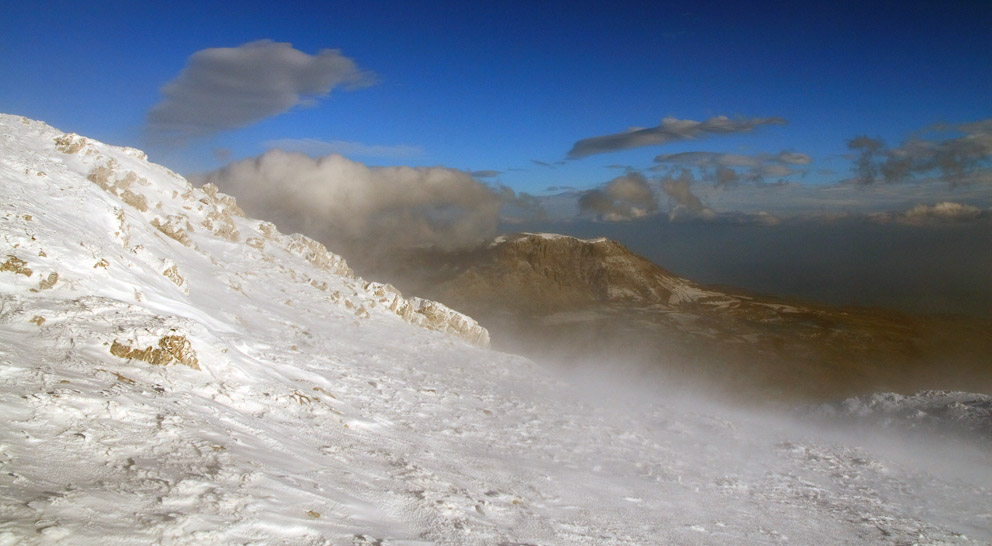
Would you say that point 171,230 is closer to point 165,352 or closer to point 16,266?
point 16,266

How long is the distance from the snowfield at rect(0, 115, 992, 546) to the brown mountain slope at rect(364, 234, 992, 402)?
2946 cm

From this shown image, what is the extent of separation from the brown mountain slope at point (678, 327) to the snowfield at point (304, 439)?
1160 inches

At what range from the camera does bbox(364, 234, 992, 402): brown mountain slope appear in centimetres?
6700

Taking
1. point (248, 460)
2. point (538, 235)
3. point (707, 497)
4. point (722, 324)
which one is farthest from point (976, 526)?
point (538, 235)

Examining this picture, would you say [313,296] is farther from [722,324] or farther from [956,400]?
[722,324]

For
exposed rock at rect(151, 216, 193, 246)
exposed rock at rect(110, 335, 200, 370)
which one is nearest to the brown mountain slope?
exposed rock at rect(151, 216, 193, 246)

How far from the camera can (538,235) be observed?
13600 cm

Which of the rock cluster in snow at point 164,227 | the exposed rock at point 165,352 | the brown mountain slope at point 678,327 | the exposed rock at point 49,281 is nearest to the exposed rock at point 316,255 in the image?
the rock cluster in snow at point 164,227

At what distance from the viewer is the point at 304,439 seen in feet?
24.9

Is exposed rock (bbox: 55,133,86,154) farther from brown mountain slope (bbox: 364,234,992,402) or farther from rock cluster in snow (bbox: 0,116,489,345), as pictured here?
brown mountain slope (bbox: 364,234,992,402)

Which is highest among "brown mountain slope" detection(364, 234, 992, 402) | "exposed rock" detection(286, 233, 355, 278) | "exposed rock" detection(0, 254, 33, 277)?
"exposed rock" detection(286, 233, 355, 278)

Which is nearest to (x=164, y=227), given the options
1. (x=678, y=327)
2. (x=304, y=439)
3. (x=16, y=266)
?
(x=16, y=266)

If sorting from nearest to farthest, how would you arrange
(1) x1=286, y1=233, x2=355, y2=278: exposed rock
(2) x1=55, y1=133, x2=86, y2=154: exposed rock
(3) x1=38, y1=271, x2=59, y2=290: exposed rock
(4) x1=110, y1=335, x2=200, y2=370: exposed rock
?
(4) x1=110, y1=335, x2=200, y2=370: exposed rock < (3) x1=38, y1=271, x2=59, y2=290: exposed rock < (2) x1=55, y1=133, x2=86, y2=154: exposed rock < (1) x1=286, y1=233, x2=355, y2=278: exposed rock

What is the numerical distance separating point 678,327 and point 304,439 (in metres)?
92.4
